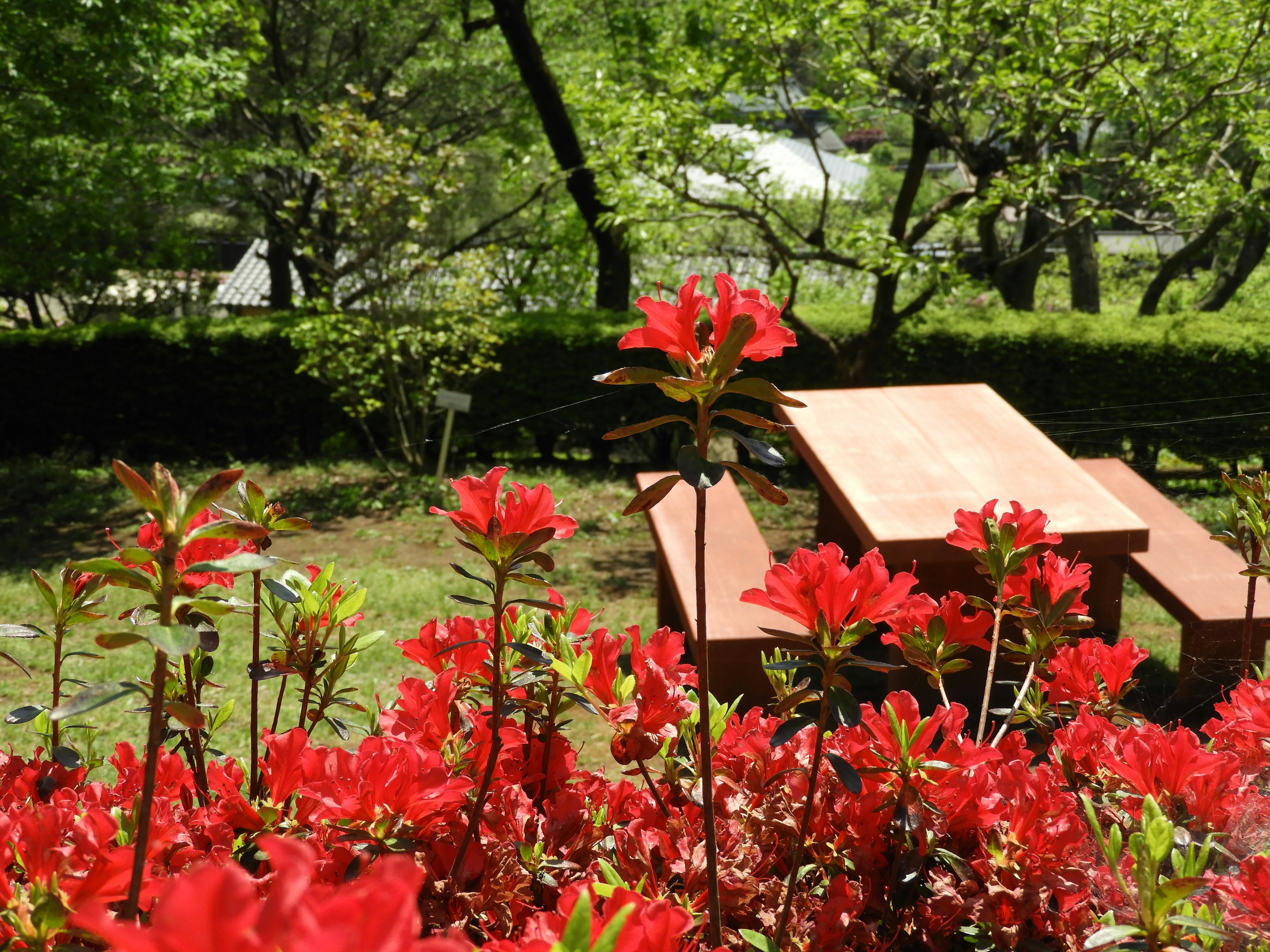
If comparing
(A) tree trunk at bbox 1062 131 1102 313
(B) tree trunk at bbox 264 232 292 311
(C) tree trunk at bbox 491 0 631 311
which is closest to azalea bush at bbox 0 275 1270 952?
(C) tree trunk at bbox 491 0 631 311

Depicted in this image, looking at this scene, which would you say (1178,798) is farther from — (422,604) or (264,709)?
(422,604)

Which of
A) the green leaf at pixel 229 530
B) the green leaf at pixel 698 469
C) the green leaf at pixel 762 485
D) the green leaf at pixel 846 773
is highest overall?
the green leaf at pixel 698 469

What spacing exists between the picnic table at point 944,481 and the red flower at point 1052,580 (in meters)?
1.21

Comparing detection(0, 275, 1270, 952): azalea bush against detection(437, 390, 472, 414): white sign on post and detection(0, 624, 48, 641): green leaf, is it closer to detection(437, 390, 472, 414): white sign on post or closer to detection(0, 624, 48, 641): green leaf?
detection(0, 624, 48, 641): green leaf

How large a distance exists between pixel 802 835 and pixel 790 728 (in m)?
0.11

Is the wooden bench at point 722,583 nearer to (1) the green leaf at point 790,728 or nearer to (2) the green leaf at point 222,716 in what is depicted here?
(2) the green leaf at point 222,716

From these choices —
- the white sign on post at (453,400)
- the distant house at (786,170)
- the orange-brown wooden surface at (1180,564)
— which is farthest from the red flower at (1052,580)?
the white sign on post at (453,400)

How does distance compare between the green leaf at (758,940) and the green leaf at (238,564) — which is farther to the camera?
the green leaf at (758,940)

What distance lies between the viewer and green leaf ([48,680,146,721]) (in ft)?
2.12

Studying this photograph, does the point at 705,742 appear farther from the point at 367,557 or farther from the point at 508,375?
the point at 508,375

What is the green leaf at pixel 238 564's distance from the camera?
64 centimetres

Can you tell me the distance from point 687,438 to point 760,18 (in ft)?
9.95

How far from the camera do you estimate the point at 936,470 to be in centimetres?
350

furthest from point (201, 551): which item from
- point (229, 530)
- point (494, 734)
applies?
point (229, 530)
